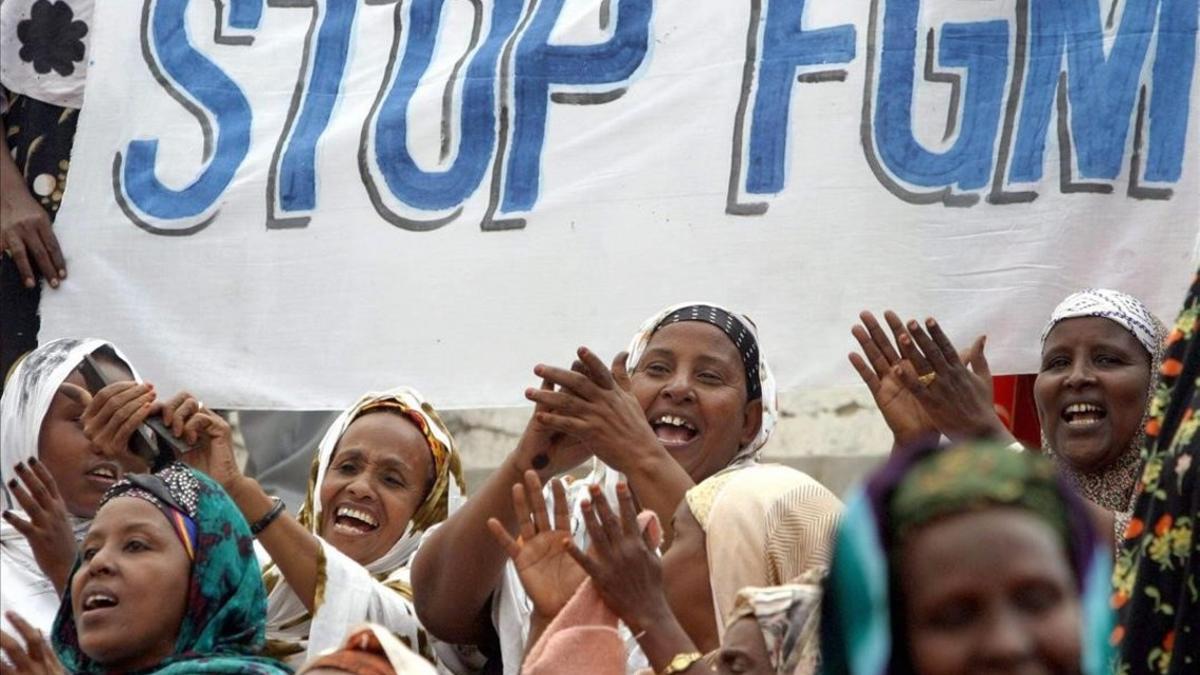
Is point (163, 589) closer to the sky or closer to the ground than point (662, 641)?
closer to the ground

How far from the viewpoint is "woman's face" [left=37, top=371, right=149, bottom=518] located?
479 centimetres

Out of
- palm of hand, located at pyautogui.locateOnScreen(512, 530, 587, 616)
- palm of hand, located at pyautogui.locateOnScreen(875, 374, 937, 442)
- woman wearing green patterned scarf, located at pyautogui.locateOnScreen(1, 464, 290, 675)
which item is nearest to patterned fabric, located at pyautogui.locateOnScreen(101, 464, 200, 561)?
woman wearing green patterned scarf, located at pyautogui.locateOnScreen(1, 464, 290, 675)

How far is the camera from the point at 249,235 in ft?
17.3

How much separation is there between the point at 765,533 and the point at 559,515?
0.34 meters

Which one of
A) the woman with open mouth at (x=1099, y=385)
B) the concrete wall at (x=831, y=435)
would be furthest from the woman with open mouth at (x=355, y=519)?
the concrete wall at (x=831, y=435)

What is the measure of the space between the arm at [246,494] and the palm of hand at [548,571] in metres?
0.82

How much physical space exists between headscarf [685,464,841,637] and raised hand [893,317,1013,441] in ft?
1.51

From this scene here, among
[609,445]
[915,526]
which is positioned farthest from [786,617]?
[609,445]

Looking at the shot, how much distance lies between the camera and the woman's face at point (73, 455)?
15.7ft

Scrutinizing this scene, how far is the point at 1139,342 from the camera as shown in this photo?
13.9 ft

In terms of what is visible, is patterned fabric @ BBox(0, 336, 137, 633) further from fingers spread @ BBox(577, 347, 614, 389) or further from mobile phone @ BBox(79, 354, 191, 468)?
fingers spread @ BBox(577, 347, 614, 389)

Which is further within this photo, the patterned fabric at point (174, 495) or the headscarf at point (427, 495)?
the headscarf at point (427, 495)

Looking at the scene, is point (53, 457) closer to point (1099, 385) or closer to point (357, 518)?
point (357, 518)

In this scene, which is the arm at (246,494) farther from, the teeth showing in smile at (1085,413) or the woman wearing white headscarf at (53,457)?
the teeth showing in smile at (1085,413)
